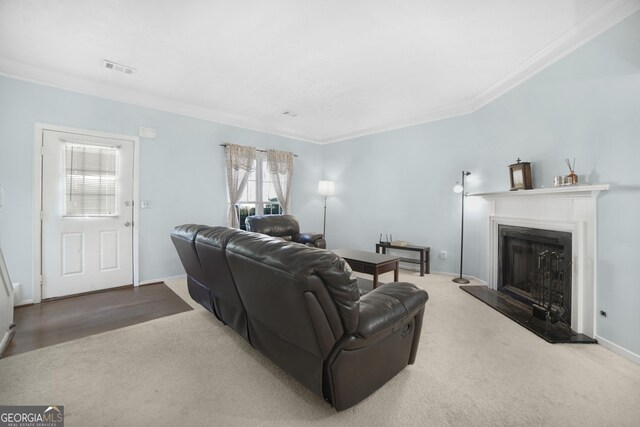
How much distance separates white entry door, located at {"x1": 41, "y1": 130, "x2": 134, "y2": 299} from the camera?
3377 millimetres

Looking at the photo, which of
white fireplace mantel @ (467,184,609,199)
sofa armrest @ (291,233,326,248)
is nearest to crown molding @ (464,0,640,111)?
white fireplace mantel @ (467,184,609,199)

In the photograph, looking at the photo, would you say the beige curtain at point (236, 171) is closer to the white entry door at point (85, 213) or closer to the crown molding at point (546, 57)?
the white entry door at point (85, 213)

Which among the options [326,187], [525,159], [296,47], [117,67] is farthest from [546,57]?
[117,67]

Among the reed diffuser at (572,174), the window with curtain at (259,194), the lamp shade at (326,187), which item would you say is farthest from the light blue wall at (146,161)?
the reed diffuser at (572,174)

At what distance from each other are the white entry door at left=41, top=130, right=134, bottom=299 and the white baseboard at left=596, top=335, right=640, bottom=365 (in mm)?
5326

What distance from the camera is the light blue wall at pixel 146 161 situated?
315cm

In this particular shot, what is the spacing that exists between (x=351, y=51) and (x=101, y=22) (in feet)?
7.48

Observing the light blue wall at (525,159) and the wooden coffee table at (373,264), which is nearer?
the light blue wall at (525,159)

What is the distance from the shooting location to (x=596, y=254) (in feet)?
7.84

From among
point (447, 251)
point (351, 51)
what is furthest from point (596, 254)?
point (351, 51)

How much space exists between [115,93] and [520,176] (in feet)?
17.3

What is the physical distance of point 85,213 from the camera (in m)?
3.60

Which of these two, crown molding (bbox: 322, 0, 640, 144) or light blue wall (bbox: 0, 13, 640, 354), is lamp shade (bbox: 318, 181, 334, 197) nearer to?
light blue wall (bbox: 0, 13, 640, 354)

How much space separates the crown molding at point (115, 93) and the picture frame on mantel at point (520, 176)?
13.6 ft
